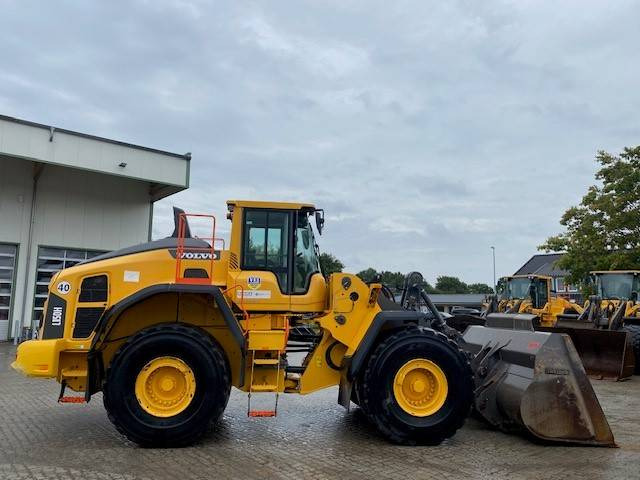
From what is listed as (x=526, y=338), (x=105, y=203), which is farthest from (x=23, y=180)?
(x=526, y=338)

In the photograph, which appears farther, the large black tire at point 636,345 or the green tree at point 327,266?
the large black tire at point 636,345

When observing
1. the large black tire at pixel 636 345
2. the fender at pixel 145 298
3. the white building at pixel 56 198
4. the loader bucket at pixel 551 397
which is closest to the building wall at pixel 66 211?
the white building at pixel 56 198

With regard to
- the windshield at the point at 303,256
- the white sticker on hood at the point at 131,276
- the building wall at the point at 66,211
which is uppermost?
the building wall at the point at 66,211

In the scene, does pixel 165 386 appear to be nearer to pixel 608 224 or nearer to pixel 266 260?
pixel 266 260

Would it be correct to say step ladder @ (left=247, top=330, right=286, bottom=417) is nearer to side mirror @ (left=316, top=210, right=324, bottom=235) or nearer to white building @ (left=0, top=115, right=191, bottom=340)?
side mirror @ (left=316, top=210, right=324, bottom=235)

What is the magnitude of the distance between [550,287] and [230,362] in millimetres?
15250

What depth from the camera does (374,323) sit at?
6.72 m

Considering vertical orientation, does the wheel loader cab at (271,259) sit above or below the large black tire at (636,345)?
above

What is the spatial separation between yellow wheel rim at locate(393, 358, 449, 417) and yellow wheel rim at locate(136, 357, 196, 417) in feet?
7.70

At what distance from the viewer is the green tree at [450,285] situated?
106688mm

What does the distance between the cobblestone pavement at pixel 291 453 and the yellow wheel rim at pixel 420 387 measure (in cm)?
46

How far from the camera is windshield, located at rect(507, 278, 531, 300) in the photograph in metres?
20.0

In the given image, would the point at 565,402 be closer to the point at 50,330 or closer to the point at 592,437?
the point at 592,437

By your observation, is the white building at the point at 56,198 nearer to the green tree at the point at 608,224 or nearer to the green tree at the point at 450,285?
the green tree at the point at 608,224
